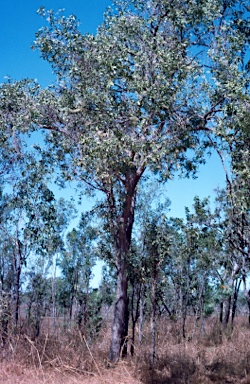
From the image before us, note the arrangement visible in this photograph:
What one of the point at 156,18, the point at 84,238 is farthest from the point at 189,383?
the point at 84,238

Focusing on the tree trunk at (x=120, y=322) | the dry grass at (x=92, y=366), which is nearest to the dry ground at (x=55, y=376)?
the dry grass at (x=92, y=366)

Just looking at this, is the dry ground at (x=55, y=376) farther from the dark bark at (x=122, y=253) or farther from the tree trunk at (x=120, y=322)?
the dark bark at (x=122, y=253)

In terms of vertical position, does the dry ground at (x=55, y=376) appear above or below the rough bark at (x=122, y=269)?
below

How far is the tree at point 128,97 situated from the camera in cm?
945

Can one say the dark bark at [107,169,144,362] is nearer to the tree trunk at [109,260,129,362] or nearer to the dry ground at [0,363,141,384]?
the tree trunk at [109,260,129,362]

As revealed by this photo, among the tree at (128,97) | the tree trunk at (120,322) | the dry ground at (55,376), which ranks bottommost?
the dry ground at (55,376)

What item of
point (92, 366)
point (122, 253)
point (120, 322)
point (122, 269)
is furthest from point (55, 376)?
point (122, 253)

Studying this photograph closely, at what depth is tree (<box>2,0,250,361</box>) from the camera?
9445 millimetres

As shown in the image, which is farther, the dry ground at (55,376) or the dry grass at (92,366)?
the dry grass at (92,366)

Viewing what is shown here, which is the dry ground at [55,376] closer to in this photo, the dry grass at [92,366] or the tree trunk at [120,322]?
the dry grass at [92,366]

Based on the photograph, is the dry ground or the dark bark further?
the dark bark

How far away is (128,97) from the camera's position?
10414mm

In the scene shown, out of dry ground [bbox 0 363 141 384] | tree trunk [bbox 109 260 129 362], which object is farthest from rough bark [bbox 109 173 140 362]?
dry ground [bbox 0 363 141 384]

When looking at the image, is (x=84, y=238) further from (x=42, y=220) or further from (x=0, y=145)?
(x=0, y=145)
